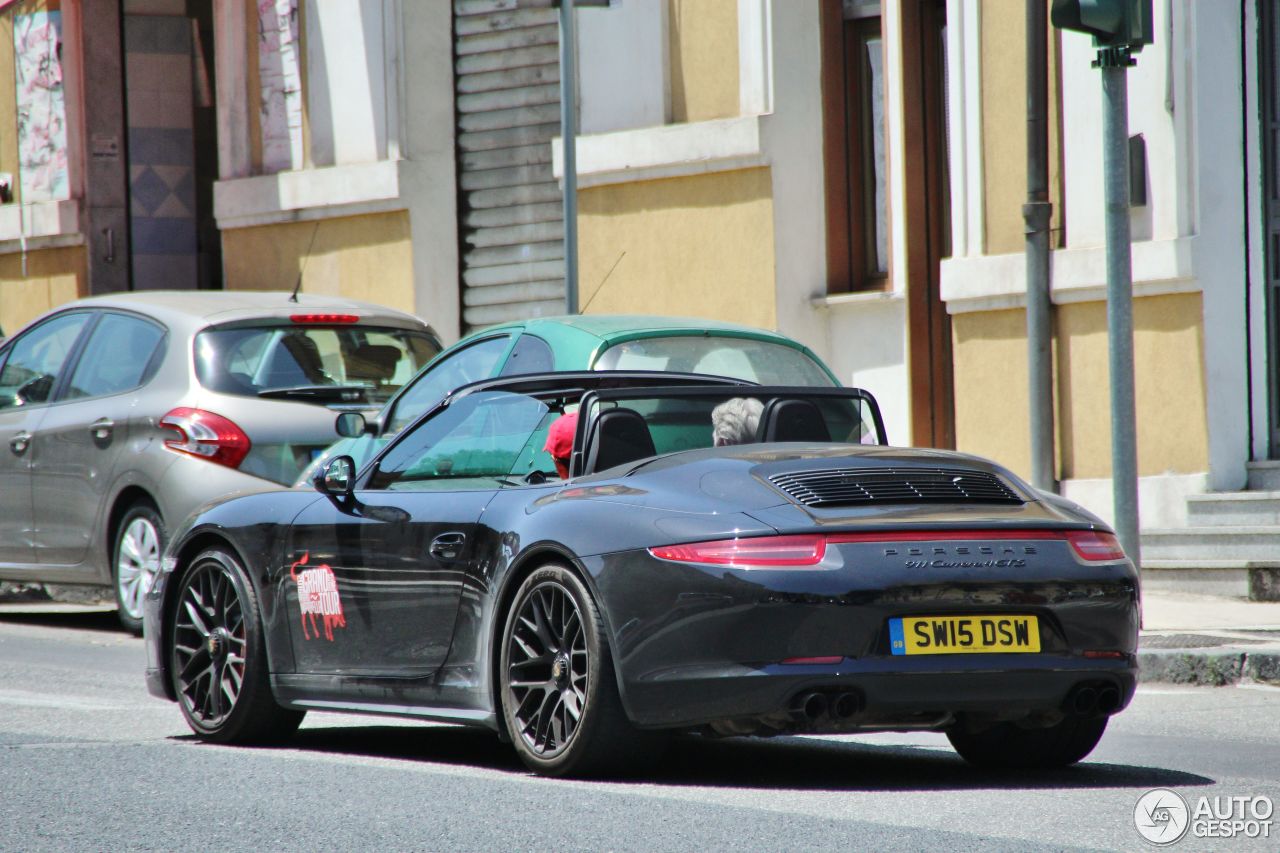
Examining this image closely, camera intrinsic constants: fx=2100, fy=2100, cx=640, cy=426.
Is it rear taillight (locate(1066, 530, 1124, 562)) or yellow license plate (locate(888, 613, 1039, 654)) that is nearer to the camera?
yellow license plate (locate(888, 613, 1039, 654))

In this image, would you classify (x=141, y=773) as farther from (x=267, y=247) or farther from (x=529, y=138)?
(x=267, y=247)

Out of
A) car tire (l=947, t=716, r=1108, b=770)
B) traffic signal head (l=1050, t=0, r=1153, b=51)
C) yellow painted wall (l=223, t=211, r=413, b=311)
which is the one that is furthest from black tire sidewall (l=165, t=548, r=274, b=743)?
yellow painted wall (l=223, t=211, r=413, b=311)

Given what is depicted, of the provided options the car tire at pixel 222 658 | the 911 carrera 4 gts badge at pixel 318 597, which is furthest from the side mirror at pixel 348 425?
the 911 carrera 4 gts badge at pixel 318 597

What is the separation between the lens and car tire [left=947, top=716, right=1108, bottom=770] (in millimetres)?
6559

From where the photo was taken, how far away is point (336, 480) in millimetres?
7410

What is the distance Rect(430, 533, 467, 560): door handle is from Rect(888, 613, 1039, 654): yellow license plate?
1530 mm

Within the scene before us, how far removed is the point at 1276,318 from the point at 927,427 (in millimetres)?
2933

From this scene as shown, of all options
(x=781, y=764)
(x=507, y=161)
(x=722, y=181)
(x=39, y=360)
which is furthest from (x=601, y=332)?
(x=507, y=161)

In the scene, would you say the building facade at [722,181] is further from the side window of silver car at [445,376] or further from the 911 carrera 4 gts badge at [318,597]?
the 911 carrera 4 gts badge at [318,597]

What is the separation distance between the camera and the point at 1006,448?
1442 centimetres

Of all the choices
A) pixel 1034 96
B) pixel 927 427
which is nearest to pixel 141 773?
pixel 1034 96

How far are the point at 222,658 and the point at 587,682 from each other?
6.64 feet

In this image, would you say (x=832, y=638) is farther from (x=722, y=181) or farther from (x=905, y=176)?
(x=722, y=181)

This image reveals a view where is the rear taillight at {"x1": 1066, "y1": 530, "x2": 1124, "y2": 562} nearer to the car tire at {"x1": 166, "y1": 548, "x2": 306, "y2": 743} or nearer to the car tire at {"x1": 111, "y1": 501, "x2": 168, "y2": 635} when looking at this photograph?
the car tire at {"x1": 166, "y1": 548, "x2": 306, "y2": 743}
